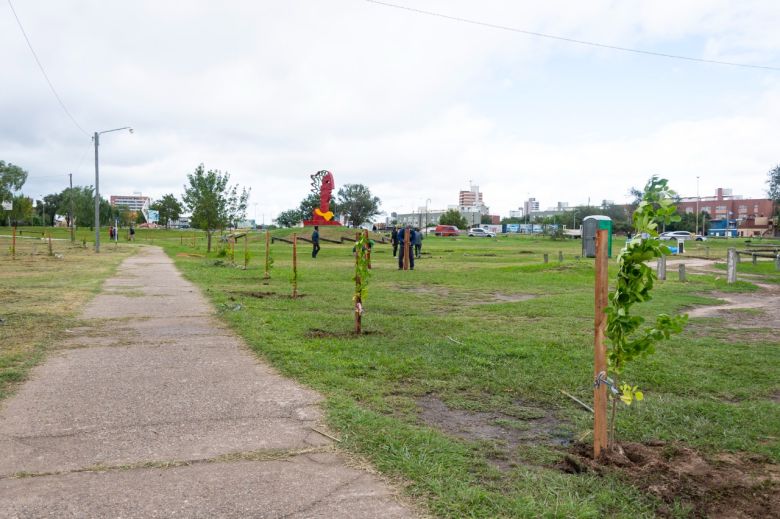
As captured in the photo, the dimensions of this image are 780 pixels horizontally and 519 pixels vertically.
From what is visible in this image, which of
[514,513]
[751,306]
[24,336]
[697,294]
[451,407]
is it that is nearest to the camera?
[514,513]

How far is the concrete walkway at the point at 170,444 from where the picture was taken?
3.41 m

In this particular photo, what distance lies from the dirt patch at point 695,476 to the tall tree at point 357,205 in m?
123

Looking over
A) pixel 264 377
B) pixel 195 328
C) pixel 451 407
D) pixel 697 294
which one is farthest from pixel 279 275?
pixel 451 407

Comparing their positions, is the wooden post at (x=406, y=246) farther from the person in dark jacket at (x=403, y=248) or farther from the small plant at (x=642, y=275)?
the small plant at (x=642, y=275)

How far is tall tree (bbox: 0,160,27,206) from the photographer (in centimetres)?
9050

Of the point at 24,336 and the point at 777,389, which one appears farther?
the point at 24,336

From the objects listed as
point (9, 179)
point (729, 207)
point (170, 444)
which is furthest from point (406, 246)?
point (729, 207)

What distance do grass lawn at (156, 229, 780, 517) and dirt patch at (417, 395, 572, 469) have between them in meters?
0.02

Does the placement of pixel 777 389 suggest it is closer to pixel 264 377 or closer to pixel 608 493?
pixel 608 493

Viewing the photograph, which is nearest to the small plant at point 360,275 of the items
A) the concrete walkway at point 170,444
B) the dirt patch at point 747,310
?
the concrete walkway at point 170,444

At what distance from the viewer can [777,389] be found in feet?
20.0

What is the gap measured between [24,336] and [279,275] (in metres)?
12.0

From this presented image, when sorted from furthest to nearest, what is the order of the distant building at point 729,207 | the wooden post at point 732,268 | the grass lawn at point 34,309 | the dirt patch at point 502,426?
the distant building at point 729,207 → the wooden post at point 732,268 → the grass lawn at point 34,309 → the dirt patch at point 502,426

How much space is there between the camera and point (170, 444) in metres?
4.36
